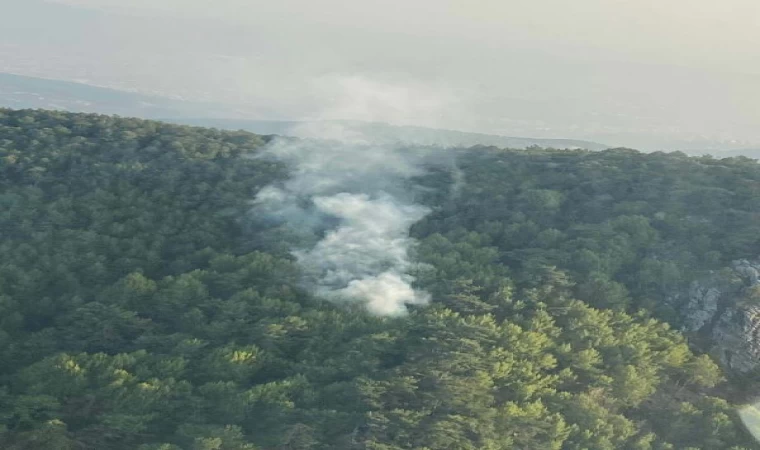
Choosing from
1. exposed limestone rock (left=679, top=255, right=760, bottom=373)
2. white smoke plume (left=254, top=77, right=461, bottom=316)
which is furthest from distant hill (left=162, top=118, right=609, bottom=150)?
exposed limestone rock (left=679, top=255, right=760, bottom=373)

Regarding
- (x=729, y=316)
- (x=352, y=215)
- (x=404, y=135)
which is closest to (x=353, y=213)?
(x=352, y=215)

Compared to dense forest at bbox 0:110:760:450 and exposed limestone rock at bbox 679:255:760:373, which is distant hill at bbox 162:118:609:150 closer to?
dense forest at bbox 0:110:760:450

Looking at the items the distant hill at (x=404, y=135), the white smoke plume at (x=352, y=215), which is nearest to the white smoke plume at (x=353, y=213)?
the white smoke plume at (x=352, y=215)

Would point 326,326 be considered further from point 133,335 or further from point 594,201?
point 594,201

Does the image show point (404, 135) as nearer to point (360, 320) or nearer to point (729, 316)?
point (729, 316)

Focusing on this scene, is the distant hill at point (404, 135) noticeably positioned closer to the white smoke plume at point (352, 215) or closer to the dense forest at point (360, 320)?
the white smoke plume at point (352, 215)

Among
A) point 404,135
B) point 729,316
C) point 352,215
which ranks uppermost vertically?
point 404,135

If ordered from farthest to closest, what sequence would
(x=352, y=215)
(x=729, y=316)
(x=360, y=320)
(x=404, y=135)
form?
(x=404, y=135) < (x=352, y=215) < (x=729, y=316) < (x=360, y=320)
